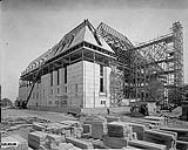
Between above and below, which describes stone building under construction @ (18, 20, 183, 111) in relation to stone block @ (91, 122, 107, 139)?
above

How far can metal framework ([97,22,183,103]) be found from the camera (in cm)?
2250

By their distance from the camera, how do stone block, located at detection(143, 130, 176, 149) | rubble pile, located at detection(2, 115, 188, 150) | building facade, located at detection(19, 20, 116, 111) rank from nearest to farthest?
1. rubble pile, located at detection(2, 115, 188, 150)
2. stone block, located at detection(143, 130, 176, 149)
3. building facade, located at detection(19, 20, 116, 111)

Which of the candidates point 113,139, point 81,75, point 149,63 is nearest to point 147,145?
point 113,139

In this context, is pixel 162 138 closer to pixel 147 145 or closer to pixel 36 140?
pixel 147 145

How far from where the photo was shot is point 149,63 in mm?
24844

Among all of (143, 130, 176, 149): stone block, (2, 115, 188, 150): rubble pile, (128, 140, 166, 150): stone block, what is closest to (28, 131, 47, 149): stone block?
(2, 115, 188, 150): rubble pile

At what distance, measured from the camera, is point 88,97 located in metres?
18.2

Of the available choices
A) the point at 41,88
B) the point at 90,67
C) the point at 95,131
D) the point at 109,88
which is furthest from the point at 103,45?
the point at 95,131

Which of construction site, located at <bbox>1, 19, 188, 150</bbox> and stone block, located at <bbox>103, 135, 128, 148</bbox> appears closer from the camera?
stone block, located at <bbox>103, 135, 128, 148</bbox>

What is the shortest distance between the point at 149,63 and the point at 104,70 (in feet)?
29.9

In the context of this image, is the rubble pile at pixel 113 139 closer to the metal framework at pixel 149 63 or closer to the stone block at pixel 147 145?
the stone block at pixel 147 145

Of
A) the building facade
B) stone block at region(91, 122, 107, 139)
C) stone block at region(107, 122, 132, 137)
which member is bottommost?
stone block at region(91, 122, 107, 139)

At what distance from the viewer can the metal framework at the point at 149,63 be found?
22.5 metres

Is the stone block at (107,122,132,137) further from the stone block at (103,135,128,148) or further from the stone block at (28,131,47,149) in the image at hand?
the stone block at (28,131,47,149)
